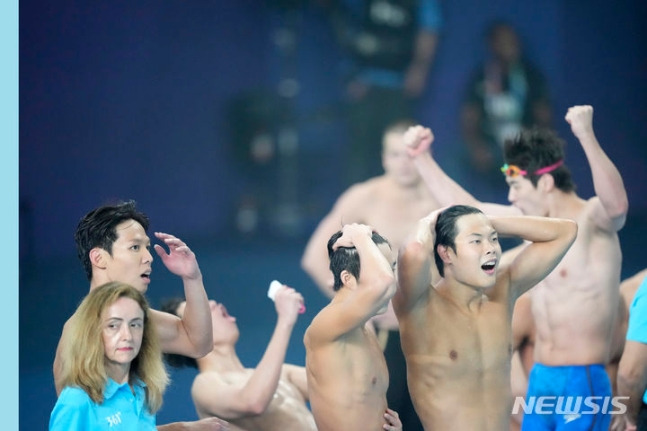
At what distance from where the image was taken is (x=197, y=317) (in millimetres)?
4133

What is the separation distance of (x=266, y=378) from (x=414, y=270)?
3.29 ft

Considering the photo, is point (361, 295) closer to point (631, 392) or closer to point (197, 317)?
point (197, 317)

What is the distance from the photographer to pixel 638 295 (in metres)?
4.24

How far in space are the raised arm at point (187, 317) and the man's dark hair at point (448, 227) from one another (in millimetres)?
905

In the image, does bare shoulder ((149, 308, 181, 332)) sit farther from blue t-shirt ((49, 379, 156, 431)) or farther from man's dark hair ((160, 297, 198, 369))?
man's dark hair ((160, 297, 198, 369))

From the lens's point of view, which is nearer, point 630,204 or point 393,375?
point 393,375

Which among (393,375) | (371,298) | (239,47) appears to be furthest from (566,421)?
(239,47)

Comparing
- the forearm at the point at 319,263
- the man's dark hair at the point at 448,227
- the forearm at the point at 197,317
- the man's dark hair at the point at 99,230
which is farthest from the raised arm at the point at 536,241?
the forearm at the point at 319,263

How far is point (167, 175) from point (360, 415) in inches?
122

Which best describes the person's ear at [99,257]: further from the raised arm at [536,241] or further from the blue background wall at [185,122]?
the blue background wall at [185,122]

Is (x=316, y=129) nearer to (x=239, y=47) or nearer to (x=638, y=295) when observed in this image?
(x=239, y=47)

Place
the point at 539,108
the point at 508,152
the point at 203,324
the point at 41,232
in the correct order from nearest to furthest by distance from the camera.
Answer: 1. the point at 203,324
2. the point at 508,152
3. the point at 41,232
4. the point at 539,108

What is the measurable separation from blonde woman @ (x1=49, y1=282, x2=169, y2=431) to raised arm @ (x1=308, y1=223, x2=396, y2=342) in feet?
1.98

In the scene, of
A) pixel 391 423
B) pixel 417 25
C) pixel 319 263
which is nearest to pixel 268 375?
pixel 391 423
